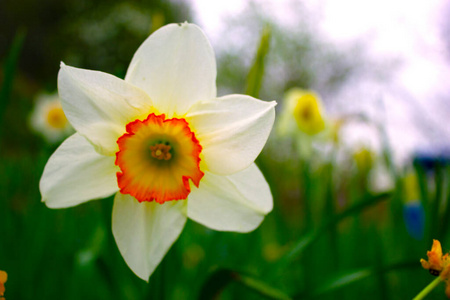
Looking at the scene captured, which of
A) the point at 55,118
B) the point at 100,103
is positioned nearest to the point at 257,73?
the point at 100,103

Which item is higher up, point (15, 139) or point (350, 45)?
point (350, 45)

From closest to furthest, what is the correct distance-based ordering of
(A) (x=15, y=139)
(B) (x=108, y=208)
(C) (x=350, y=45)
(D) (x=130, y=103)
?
(D) (x=130, y=103)
(B) (x=108, y=208)
(A) (x=15, y=139)
(C) (x=350, y=45)

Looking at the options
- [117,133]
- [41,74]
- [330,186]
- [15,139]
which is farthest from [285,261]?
[41,74]

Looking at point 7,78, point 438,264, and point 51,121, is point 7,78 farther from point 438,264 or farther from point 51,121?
point 51,121

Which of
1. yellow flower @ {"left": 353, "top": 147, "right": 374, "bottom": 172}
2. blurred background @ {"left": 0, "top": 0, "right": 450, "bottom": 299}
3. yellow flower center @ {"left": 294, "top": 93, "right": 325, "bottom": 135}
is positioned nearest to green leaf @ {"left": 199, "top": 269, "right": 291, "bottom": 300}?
blurred background @ {"left": 0, "top": 0, "right": 450, "bottom": 299}

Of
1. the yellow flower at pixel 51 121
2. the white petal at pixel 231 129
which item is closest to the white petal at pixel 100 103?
the white petal at pixel 231 129

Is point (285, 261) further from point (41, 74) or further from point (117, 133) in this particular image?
point (41, 74)
